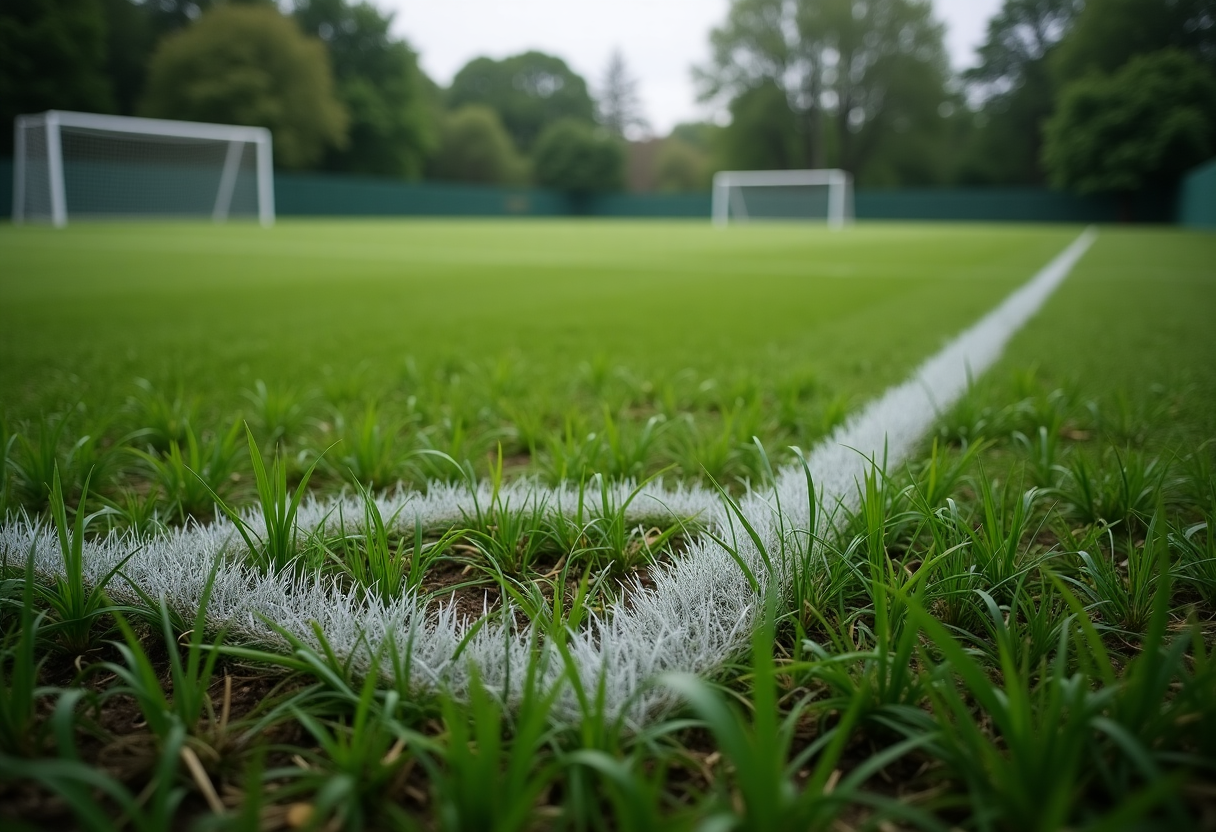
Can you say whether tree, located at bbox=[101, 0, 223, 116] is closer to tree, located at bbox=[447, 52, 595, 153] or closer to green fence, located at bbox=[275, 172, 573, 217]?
green fence, located at bbox=[275, 172, 573, 217]

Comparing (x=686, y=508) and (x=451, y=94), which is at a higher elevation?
(x=451, y=94)

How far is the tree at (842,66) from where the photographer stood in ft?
139

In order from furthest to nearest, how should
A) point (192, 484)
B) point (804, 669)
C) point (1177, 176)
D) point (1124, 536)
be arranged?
point (1177, 176) → point (192, 484) → point (1124, 536) → point (804, 669)

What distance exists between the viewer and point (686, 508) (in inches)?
63.1

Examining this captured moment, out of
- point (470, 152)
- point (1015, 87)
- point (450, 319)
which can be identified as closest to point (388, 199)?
point (470, 152)

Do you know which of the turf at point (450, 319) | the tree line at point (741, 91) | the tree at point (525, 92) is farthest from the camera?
the tree at point (525, 92)

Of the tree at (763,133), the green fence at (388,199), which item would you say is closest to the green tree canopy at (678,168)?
the tree at (763,133)

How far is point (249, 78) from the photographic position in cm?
3123

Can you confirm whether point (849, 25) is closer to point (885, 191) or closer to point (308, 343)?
point (885, 191)

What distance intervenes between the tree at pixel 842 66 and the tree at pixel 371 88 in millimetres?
17869

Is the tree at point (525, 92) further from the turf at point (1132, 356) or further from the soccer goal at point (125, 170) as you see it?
the turf at point (1132, 356)

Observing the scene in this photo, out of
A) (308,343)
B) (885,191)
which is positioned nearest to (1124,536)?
(308,343)

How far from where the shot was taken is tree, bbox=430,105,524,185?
50.1 metres

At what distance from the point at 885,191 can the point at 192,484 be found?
43042 millimetres
